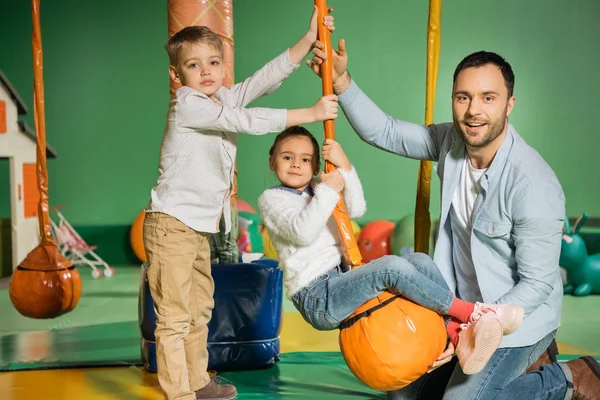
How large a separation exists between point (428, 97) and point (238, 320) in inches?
56.1

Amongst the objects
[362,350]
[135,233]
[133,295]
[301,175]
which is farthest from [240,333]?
[135,233]

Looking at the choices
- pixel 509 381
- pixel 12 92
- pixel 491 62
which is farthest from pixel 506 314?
pixel 12 92

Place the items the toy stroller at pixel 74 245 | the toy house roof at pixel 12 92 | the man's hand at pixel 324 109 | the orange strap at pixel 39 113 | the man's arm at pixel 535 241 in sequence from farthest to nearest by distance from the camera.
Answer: the toy stroller at pixel 74 245, the toy house roof at pixel 12 92, the orange strap at pixel 39 113, the man's hand at pixel 324 109, the man's arm at pixel 535 241

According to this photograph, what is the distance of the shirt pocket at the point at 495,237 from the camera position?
8.52 ft

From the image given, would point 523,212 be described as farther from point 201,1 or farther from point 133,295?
point 133,295

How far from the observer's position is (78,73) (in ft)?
25.0

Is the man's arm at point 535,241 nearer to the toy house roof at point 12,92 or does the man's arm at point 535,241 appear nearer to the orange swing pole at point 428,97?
the orange swing pole at point 428,97

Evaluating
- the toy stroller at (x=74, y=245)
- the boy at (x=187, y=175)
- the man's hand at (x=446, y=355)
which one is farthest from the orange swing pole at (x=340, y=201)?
the toy stroller at (x=74, y=245)

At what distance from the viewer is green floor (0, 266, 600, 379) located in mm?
3840

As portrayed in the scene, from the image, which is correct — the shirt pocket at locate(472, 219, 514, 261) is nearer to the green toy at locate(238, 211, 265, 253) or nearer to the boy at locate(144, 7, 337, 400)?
the boy at locate(144, 7, 337, 400)

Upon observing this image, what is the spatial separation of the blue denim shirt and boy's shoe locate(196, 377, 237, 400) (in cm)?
106

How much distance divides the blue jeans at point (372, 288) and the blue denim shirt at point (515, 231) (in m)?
0.22

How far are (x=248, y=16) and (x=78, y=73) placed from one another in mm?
1802

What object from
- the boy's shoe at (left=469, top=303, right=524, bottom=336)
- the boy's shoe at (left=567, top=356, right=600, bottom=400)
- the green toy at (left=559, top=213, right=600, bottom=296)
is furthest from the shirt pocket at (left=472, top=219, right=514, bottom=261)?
the green toy at (left=559, top=213, right=600, bottom=296)
